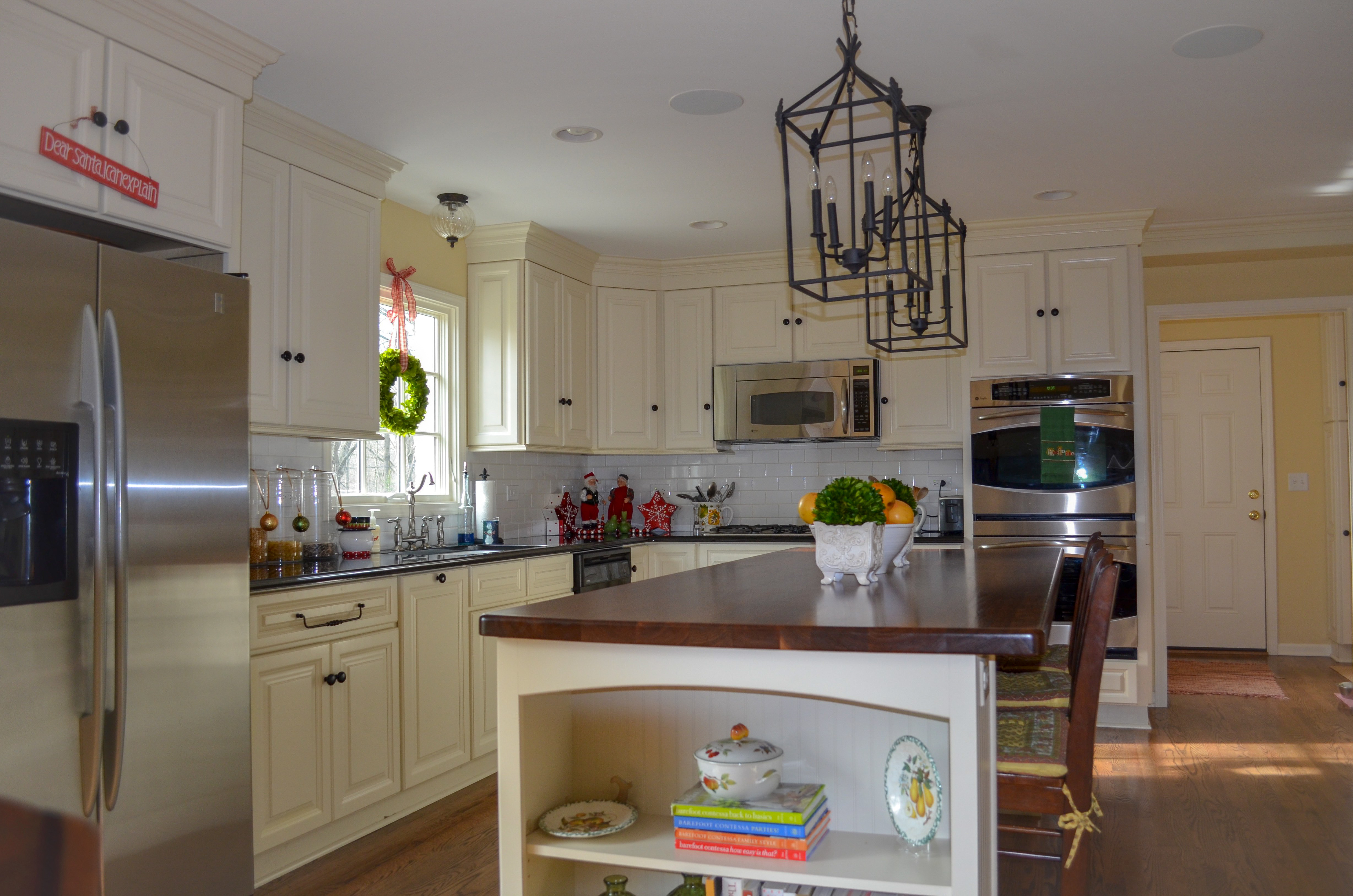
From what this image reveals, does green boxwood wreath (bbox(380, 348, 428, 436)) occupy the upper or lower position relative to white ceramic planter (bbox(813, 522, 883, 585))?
upper

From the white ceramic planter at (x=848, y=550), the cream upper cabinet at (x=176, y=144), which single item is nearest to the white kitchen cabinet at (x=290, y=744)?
the cream upper cabinet at (x=176, y=144)

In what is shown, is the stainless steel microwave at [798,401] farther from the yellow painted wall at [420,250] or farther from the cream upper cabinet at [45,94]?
the cream upper cabinet at [45,94]

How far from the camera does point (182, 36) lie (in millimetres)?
2643

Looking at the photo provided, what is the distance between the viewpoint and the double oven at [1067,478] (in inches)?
185

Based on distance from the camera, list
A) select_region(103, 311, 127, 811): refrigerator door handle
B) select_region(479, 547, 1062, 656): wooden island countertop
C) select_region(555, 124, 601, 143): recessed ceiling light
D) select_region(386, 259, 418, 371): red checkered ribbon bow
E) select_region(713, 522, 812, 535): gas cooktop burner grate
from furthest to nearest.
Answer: select_region(713, 522, 812, 535): gas cooktop burner grate
select_region(386, 259, 418, 371): red checkered ribbon bow
select_region(555, 124, 601, 143): recessed ceiling light
select_region(103, 311, 127, 811): refrigerator door handle
select_region(479, 547, 1062, 656): wooden island countertop

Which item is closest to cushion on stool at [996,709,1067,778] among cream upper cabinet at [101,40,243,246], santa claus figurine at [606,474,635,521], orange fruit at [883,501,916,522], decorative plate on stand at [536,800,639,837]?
orange fruit at [883,501,916,522]

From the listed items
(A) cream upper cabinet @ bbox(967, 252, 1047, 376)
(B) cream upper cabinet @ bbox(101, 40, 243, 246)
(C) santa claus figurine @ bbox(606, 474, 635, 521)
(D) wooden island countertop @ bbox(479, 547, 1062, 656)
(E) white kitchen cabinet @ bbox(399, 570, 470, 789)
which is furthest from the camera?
(C) santa claus figurine @ bbox(606, 474, 635, 521)

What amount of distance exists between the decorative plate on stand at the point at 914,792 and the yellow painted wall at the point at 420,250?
10.4 ft

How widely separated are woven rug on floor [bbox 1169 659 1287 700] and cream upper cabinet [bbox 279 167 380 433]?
174 inches

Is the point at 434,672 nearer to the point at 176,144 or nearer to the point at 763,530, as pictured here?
the point at 176,144

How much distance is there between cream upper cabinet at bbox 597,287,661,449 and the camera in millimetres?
5449

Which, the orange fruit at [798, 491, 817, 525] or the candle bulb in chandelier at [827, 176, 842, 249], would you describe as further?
the orange fruit at [798, 491, 817, 525]

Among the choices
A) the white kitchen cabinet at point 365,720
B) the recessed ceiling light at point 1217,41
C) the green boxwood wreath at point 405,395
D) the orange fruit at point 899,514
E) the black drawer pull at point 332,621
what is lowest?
the white kitchen cabinet at point 365,720

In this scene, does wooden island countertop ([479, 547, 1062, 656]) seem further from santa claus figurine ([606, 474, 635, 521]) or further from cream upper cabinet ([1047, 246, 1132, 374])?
santa claus figurine ([606, 474, 635, 521])
